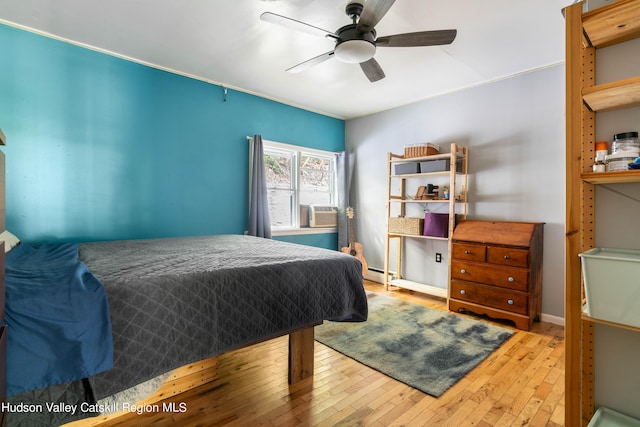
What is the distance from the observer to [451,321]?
296 centimetres

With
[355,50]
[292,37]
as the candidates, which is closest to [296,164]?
[292,37]

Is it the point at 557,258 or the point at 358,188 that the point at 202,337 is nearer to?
the point at 557,258

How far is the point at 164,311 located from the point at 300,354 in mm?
1014

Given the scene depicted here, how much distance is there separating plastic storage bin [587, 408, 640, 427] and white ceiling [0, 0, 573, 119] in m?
2.35

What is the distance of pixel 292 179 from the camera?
438cm

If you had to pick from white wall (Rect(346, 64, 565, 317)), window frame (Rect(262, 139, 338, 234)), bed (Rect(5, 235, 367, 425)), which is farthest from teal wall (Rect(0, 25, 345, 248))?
white wall (Rect(346, 64, 565, 317))

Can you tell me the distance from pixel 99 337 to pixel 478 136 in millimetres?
3813

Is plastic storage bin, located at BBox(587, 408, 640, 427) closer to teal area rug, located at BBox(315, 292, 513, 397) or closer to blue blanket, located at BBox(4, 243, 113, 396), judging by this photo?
teal area rug, located at BBox(315, 292, 513, 397)

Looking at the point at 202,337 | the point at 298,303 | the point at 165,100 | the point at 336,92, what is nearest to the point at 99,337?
the point at 202,337

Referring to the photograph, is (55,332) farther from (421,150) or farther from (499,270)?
(421,150)

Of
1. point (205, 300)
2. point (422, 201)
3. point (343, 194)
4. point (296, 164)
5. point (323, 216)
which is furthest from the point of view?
point (343, 194)

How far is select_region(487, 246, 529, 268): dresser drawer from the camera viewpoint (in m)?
2.78

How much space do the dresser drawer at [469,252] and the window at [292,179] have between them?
211 centimetres

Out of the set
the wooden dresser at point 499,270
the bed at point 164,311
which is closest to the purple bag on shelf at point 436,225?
the wooden dresser at point 499,270
